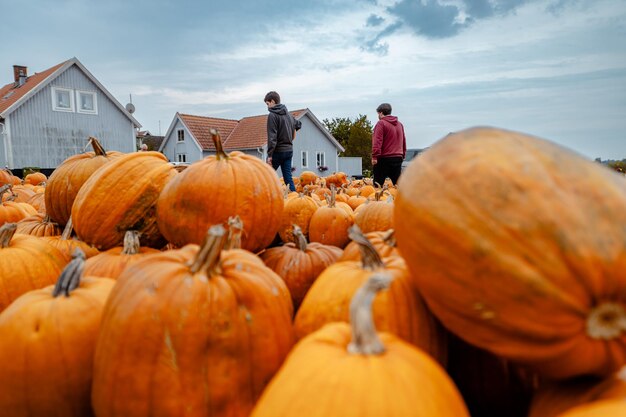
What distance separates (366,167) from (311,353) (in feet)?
152

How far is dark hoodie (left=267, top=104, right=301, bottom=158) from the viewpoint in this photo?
9.16 metres

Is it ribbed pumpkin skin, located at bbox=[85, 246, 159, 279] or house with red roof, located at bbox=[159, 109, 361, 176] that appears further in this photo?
house with red roof, located at bbox=[159, 109, 361, 176]

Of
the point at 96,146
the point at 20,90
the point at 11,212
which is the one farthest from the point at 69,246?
the point at 20,90

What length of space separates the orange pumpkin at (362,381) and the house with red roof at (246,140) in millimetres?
31592

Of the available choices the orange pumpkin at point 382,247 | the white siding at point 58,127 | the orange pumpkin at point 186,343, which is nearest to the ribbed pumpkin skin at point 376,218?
the orange pumpkin at point 382,247

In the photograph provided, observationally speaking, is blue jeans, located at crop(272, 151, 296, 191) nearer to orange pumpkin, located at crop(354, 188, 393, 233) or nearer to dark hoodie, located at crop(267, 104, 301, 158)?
dark hoodie, located at crop(267, 104, 301, 158)

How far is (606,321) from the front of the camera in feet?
3.36

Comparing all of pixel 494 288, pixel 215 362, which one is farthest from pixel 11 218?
pixel 494 288

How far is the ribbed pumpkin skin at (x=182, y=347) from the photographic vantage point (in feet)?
4.38

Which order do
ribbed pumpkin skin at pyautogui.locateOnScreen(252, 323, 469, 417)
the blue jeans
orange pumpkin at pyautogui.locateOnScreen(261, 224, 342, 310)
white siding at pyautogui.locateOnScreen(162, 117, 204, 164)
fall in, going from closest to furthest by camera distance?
ribbed pumpkin skin at pyautogui.locateOnScreen(252, 323, 469, 417), orange pumpkin at pyautogui.locateOnScreen(261, 224, 342, 310), the blue jeans, white siding at pyautogui.locateOnScreen(162, 117, 204, 164)

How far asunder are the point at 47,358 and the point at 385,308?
1.13 metres

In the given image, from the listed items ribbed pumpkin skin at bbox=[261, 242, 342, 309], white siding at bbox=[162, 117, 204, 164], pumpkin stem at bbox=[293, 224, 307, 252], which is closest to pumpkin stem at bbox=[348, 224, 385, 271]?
ribbed pumpkin skin at bbox=[261, 242, 342, 309]

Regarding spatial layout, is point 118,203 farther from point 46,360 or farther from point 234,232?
point 46,360

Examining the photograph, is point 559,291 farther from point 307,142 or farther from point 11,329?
point 307,142
